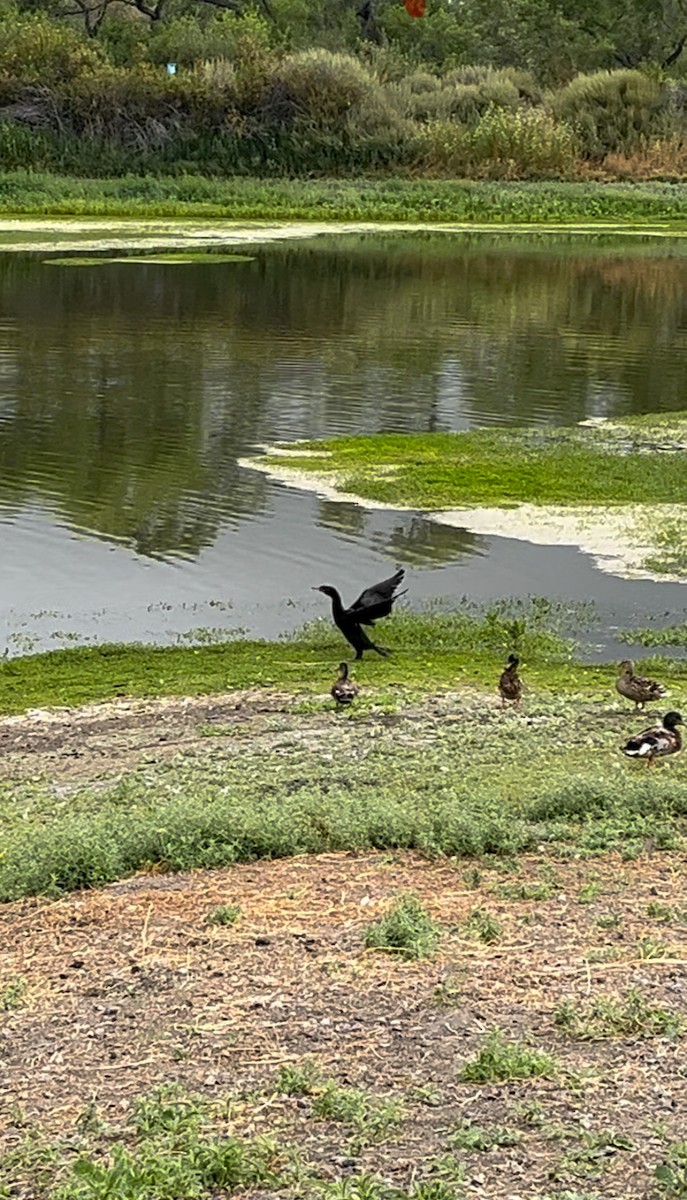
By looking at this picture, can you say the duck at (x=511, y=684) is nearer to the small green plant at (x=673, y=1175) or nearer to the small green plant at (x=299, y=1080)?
the small green plant at (x=299, y=1080)

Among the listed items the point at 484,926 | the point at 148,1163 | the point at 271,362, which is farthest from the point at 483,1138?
the point at 271,362

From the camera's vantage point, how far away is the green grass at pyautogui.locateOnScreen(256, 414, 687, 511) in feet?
65.9

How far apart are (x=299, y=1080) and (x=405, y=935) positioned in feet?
4.24

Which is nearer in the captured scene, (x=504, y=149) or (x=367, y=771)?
(x=367, y=771)

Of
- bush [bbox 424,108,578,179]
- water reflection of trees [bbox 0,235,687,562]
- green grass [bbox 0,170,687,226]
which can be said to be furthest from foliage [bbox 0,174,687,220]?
water reflection of trees [bbox 0,235,687,562]

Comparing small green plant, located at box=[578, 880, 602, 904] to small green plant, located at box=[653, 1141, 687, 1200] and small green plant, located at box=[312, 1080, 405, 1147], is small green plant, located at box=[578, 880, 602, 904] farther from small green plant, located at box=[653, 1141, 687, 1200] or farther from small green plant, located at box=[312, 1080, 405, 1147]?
small green plant, located at box=[653, 1141, 687, 1200]

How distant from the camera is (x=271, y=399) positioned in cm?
2628

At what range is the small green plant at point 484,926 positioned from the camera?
22.0ft

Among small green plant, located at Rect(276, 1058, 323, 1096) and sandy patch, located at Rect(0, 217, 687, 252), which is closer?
small green plant, located at Rect(276, 1058, 323, 1096)

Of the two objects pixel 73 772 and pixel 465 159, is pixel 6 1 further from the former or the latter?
pixel 73 772

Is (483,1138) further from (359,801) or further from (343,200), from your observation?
(343,200)

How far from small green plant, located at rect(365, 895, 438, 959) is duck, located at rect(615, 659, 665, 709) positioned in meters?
4.96

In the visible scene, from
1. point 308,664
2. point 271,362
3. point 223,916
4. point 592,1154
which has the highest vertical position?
point 592,1154

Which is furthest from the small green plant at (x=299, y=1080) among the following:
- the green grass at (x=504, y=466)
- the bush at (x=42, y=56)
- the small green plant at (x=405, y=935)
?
the bush at (x=42, y=56)
